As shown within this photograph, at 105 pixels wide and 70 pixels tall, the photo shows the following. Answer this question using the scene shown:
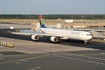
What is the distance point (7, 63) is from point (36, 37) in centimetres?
3360

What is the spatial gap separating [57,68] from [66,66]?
1963 millimetres

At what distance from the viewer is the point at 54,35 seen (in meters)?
69.5

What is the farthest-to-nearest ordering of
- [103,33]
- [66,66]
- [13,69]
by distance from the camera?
Result: [103,33]
[66,66]
[13,69]

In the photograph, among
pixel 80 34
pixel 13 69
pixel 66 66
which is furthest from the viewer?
pixel 80 34

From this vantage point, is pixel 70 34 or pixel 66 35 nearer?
pixel 70 34

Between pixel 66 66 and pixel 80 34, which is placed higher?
pixel 80 34

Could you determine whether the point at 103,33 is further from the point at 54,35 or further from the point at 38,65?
the point at 38,65

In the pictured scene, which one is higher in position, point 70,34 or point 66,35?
point 70,34

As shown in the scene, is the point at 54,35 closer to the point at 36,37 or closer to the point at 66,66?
the point at 36,37

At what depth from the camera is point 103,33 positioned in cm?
8256

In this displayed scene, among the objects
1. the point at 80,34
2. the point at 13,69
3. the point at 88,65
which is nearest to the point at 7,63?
the point at 13,69

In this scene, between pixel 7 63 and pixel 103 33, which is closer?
pixel 7 63

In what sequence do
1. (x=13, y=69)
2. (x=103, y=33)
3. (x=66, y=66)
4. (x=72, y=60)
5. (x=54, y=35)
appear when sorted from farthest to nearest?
(x=103, y=33) < (x=54, y=35) < (x=72, y=60) < (x=66, y=66) < (x=13, y=69)

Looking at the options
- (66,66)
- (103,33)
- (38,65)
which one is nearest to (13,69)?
(38,65)
